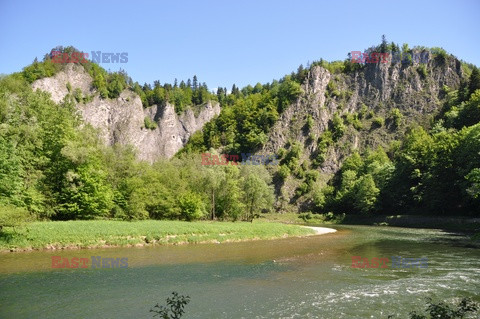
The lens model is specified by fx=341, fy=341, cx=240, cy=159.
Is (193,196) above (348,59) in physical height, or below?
below

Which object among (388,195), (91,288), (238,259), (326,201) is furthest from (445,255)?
(326,201)

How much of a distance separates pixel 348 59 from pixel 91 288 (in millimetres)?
157400

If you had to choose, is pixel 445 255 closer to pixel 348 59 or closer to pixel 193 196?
pixel 193 196

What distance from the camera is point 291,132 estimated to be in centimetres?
13838

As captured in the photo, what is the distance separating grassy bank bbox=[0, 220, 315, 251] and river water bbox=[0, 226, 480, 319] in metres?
2.24

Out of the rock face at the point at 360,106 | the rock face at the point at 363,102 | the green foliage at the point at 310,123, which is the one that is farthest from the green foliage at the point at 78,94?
the green foliage at the point at 310,123

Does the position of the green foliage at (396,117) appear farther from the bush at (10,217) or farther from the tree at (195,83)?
the bush at (10,217)

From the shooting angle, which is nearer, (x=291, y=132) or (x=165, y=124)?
(x=291, y=132)

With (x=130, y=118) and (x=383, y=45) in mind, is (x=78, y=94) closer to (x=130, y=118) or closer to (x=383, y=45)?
(x=130, y=118)

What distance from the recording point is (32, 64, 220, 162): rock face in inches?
4899

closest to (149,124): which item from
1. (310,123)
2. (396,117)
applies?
(310,123)

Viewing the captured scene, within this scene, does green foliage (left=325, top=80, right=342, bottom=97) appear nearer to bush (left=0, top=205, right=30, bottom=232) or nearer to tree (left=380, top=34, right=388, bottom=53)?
tree (left=380, top=34, right=388, bottom=53)

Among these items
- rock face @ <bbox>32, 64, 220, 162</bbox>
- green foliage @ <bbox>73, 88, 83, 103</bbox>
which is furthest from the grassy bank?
green foliage @ <bbox>73, 88, 83, 103</bbox>

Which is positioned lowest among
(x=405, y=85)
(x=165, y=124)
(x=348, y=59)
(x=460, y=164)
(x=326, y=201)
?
(x=326, y=201)
